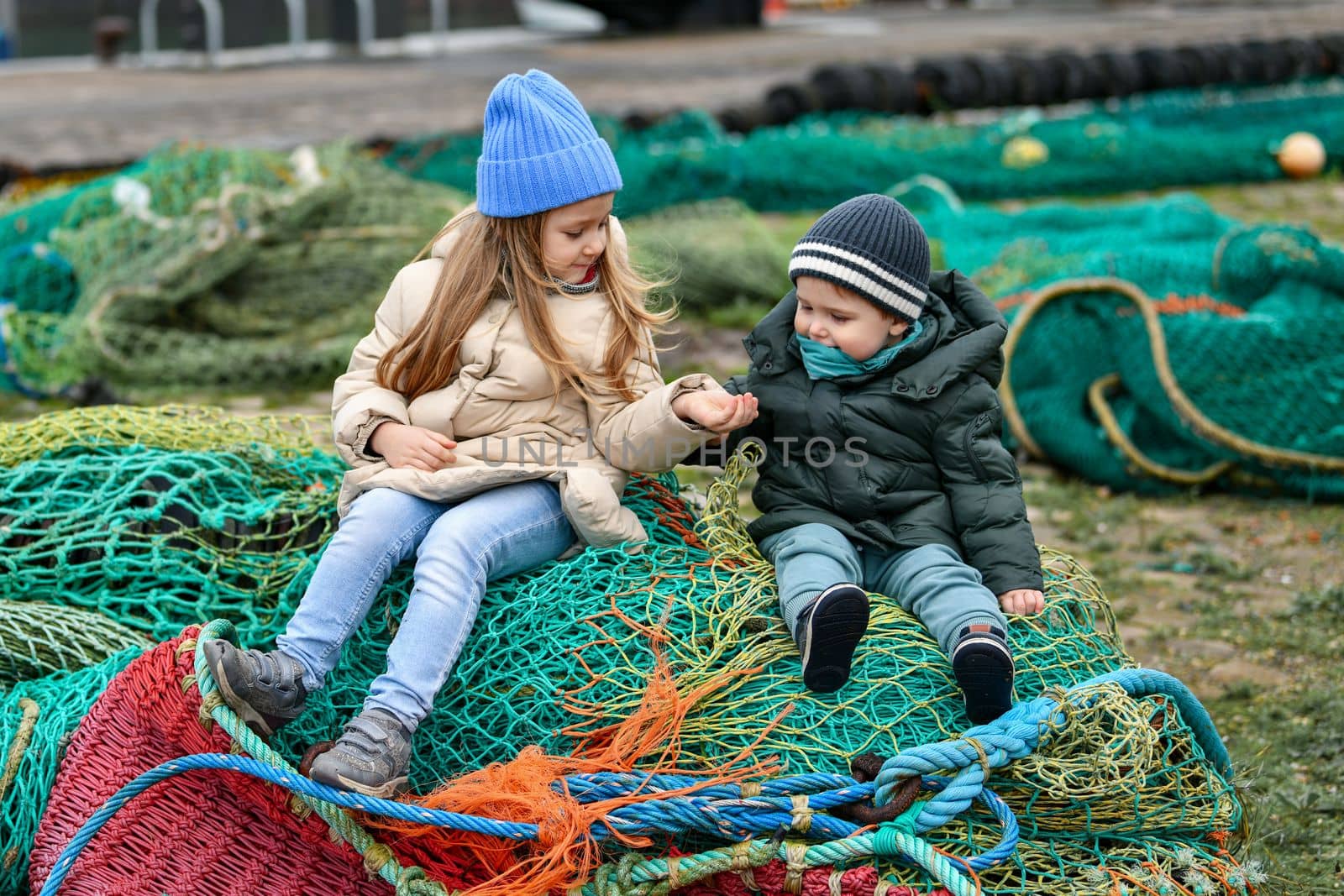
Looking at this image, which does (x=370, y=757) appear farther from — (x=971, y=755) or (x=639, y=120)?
(x=639, y=120)

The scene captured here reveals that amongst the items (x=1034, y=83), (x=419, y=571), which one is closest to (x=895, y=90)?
(x=1034, y=83)

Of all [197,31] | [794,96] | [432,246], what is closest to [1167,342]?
[432,246]

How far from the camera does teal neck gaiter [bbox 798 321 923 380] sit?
3.31m

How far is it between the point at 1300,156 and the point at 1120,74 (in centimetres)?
251

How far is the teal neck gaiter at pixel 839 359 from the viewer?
3311 millimetres

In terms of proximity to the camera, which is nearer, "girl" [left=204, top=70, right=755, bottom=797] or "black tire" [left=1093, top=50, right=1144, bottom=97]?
"girl" [left=204, top=70, right=755, bottom=797]

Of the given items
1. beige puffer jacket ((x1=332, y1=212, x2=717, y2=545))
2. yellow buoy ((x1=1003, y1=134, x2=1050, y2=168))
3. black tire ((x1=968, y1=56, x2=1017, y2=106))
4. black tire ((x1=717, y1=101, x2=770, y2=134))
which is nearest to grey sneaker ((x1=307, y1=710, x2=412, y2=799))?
beige puffer jacket ((x1=332, y1=212, x2=717, y2=545))

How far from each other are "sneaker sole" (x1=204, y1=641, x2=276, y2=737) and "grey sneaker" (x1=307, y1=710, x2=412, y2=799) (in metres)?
0.18

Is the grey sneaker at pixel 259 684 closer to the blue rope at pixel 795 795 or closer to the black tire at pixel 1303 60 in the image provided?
the blue rope at pixel 795 795

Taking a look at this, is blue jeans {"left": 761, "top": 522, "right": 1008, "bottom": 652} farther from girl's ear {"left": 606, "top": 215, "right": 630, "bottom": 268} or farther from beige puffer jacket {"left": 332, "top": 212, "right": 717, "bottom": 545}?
girl's ear {"left": 606, "top": 215, "right": 630, "bottom": 268}

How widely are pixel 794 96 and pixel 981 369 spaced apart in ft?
31.5

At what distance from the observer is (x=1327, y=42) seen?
50.8 feet

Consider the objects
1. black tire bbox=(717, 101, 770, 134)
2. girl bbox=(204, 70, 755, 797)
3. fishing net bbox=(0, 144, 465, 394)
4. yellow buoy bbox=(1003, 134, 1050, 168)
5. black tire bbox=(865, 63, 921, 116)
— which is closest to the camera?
girl bbox=(204, 70, 755, 797)

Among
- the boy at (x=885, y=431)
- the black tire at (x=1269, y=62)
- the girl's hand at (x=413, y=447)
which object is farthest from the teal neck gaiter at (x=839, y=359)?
the black tire at (x=1269, y=62)
